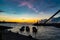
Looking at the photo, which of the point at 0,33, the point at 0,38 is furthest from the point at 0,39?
the point at 0,33

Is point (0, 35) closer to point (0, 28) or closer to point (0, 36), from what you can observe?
point (0, 36)

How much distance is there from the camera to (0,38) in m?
8.49

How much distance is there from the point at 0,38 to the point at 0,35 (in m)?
0.36

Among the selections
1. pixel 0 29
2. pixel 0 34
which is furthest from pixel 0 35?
pixel 0 29

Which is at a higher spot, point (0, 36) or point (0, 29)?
point (0, 29)

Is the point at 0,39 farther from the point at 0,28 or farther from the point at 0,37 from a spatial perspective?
the point at 0,28

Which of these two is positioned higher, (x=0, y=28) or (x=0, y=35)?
(x=0, y=28)

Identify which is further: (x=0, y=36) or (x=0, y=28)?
(x=0, y=36)

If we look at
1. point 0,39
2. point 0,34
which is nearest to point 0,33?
point 0,34

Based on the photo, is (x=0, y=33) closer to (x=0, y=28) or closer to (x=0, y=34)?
(x=0, y=34)

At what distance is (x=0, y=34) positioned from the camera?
322 inches

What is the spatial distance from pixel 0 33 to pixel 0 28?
39.6 inches

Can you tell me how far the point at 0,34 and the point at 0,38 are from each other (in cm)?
48

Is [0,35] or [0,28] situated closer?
[0,28]
